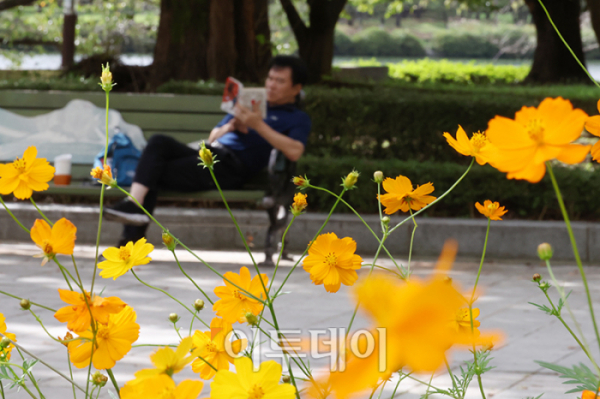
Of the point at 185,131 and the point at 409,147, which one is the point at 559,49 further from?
the point at 185,131

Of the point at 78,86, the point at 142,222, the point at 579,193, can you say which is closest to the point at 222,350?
the point at 142,222

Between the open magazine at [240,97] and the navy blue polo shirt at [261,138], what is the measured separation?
0.12 meters

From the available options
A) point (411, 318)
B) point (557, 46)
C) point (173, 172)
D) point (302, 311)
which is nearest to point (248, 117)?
point (173, 172)

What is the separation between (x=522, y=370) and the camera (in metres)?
3.03

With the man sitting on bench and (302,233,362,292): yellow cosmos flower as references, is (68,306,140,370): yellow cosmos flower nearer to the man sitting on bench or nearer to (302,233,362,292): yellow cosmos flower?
(302,233,362,292): yellow cosmos flower

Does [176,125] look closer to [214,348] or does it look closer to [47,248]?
[214,348]

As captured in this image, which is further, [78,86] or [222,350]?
[78,86]

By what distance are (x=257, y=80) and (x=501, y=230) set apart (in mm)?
5142

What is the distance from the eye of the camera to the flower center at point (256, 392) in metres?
0.62

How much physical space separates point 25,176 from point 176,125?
5.13 metres

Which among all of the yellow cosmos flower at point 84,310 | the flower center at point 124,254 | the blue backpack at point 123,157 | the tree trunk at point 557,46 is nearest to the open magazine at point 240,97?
the blue backpack at point 123,157

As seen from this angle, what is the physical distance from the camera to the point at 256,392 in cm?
62

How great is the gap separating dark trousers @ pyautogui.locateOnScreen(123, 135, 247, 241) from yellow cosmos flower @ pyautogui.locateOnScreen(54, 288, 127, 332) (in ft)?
13.5

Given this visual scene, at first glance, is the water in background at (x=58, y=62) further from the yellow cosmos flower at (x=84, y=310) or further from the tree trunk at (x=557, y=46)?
the yellow cosmos flower at (x=84, y=310)
